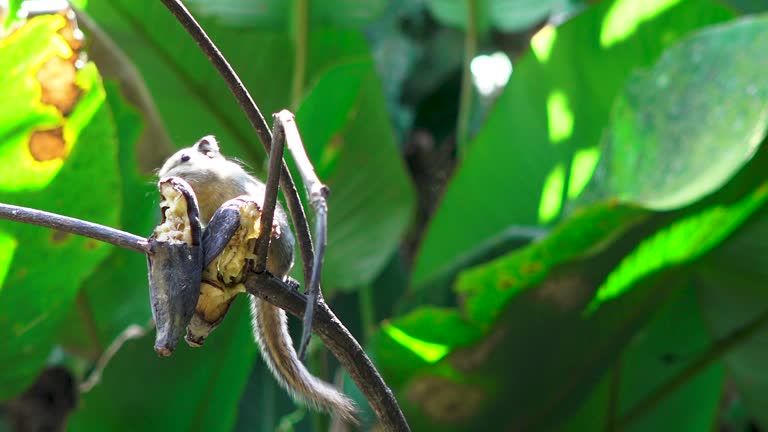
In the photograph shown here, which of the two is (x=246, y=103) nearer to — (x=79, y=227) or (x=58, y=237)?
(x=79, y=227)

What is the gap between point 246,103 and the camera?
25.5 inches

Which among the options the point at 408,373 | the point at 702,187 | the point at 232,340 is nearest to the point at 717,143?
the point at 702,187

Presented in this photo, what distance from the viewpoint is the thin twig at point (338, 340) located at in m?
0.65

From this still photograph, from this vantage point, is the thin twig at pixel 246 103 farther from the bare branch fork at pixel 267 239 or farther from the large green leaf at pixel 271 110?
the large green leaf at pixel 271 110

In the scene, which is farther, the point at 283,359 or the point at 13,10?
the point at 13,10

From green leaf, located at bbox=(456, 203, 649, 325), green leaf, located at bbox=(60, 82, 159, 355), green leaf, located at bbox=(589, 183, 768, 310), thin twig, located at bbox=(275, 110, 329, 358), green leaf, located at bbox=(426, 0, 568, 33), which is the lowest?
green leaf, located at bbox=(589, 183, 768, 310)

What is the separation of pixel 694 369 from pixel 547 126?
577mm

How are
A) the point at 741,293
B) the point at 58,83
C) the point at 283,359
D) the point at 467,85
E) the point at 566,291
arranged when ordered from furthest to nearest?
the point at 467,85, the point at 741,293, the point at 566,291, the point at 58,83, the point at 283,359

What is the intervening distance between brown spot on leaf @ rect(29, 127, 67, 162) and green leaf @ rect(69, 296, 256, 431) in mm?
350

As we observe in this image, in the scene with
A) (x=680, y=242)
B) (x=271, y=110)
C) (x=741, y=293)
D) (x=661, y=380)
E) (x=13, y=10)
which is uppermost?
(x=13, y=10)

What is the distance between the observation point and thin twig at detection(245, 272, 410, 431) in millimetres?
646

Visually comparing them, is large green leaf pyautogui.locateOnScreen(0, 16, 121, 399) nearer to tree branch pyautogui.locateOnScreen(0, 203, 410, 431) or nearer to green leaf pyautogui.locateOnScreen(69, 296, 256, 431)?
green leaf pyautogui.locateOnScreen(69, 296, 256, 431)

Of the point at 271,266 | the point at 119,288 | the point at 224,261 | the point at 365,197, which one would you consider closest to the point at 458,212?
the point at 365,197

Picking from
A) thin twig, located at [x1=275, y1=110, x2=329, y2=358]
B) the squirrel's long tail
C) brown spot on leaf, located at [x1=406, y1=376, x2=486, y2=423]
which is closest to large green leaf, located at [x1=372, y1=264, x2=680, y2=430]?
brown spot on leaf, located at [x1=406, y1=376, x2=486, y2=423]
